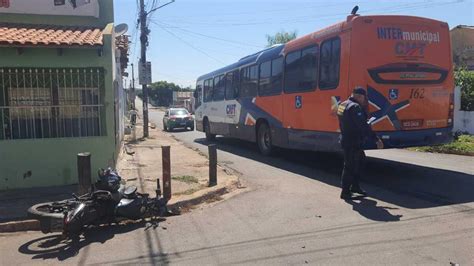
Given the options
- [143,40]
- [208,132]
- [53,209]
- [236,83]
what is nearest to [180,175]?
[53,209]

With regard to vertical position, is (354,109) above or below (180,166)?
above

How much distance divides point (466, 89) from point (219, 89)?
33.8 ft

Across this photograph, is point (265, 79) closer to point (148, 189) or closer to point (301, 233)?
point (148, 189)

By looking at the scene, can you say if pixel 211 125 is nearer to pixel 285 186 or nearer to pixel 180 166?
pixel 180 166

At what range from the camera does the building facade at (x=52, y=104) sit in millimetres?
8797

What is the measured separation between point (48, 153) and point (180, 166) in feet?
11.5

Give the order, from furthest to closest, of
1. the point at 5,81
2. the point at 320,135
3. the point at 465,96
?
the point at 465,96 → the point at 320,135 → the point at 5,81

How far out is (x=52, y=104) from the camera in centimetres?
924

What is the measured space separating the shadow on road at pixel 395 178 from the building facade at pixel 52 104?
4.62m

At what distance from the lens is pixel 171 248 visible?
557 cm

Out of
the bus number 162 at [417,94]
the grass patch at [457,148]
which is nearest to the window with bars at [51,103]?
the bus number 162 at [417,94]

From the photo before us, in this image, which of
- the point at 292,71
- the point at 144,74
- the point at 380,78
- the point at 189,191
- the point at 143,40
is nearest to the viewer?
the point at 189,191

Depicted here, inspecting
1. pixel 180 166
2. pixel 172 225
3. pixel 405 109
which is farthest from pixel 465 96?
pixel 172 225

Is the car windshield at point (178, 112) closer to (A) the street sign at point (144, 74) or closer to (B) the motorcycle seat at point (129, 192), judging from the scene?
(A) the street sign at point (144, 74)
